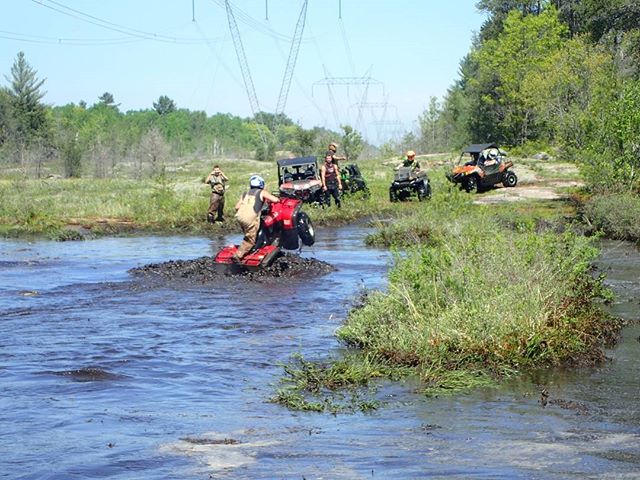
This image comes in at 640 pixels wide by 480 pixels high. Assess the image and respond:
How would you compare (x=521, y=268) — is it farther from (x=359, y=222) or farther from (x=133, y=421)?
(x=359, y=222)

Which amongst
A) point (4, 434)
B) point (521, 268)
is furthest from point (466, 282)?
point (4, 434)

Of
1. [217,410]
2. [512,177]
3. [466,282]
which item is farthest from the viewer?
[512,177]

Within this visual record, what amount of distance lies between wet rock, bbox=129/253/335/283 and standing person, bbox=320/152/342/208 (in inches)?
435

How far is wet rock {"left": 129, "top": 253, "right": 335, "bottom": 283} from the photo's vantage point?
54.6 ft

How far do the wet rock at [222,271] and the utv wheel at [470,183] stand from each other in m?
17.3

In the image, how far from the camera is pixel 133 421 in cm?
875

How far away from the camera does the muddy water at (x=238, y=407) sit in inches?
288

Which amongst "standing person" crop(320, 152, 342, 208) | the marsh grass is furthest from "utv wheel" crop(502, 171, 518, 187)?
"standing person" crop(320, 152, 342, 208)

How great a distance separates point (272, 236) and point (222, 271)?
3.43ft

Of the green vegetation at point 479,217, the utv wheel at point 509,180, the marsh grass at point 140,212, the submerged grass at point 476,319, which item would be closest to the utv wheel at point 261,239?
the green vegetation at point 479,217

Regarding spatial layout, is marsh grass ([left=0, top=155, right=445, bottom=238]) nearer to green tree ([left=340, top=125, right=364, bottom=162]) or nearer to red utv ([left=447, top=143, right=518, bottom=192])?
red utv ([left=447, top=143, right=518, bottom=192])

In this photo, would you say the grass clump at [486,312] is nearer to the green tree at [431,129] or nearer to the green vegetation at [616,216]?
the green vegetation at [616,216]

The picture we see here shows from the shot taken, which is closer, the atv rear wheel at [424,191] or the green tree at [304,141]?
the atv rear wheel at [424,191]

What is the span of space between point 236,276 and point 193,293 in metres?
1.00
